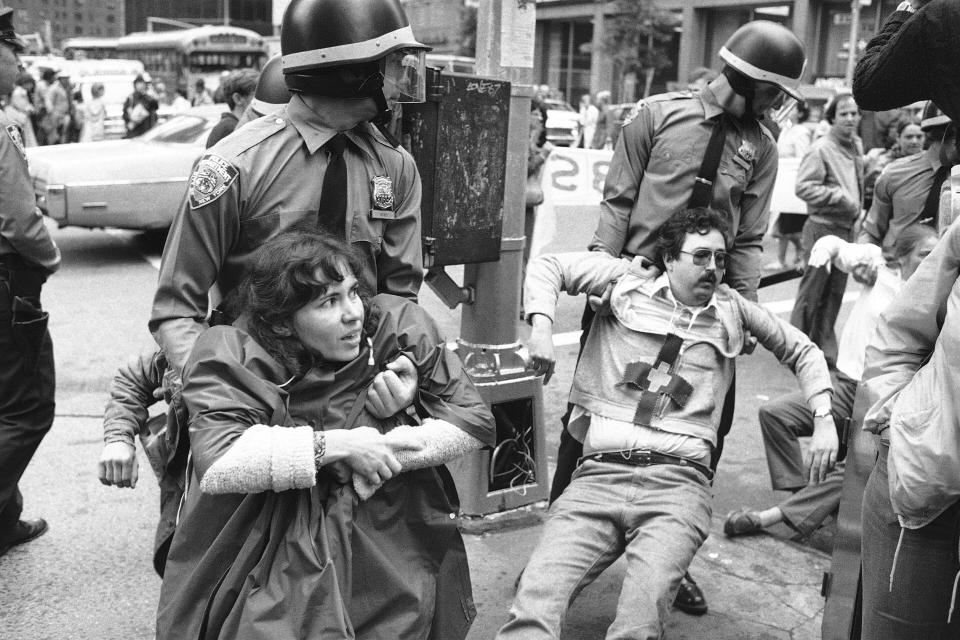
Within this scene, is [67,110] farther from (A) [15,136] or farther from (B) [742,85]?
(B) [742,85]

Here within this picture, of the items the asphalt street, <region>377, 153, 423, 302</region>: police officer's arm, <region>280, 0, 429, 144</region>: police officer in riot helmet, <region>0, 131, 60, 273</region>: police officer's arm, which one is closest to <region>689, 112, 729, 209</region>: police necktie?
<region>377, 153, 423, 302</region>: police officer's arm

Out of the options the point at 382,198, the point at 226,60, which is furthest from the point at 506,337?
the point at 226,60

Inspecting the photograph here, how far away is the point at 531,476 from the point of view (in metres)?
4.51

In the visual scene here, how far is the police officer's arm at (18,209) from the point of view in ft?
12.7

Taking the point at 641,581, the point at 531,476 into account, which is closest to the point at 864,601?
the point at 641,581

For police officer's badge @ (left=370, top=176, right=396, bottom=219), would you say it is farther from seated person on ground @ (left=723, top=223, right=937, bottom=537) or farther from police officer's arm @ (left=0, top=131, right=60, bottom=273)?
seated person on ground @ (left=723, top=223, right=937, bottom=537)

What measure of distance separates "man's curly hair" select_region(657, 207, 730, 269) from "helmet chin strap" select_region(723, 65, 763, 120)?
1.74 feet

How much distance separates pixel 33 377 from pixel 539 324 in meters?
2.11

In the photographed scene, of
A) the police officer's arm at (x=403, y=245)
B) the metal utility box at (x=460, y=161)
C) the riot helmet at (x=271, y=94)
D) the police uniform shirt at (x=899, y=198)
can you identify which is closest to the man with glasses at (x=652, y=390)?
the police officer's arm at (x=403, y=245)

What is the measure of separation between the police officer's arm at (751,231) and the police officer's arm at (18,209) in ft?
8.67

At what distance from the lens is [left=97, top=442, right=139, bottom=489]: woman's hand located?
2777mm

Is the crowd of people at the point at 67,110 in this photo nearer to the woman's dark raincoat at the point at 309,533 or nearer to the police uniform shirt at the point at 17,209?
the police uniform shirt at the point at 17,209

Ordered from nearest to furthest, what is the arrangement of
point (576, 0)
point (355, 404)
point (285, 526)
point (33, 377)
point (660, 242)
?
point (285, 526)
point (355, 404)
point (660, 242)
point (33, 377)
point (576, 0)

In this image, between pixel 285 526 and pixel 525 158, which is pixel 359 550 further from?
pixel 525 158
